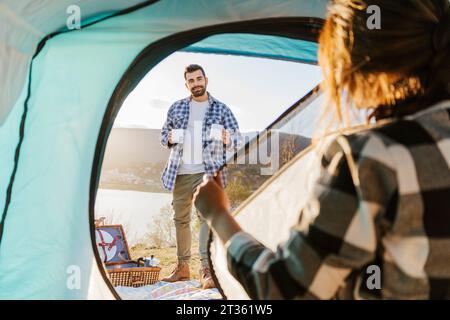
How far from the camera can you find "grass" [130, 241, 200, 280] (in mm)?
3581

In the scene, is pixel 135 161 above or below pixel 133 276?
above

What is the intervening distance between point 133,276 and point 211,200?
89.4 inches

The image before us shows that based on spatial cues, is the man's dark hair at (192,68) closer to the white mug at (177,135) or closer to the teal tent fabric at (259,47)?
the white mug at (177,135)

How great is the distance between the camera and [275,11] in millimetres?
1518

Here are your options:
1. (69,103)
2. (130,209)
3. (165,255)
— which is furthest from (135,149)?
(69,103)

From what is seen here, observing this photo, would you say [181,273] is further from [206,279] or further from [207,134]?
[207,134]

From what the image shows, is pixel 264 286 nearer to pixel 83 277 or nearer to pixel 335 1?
pixel 335 1

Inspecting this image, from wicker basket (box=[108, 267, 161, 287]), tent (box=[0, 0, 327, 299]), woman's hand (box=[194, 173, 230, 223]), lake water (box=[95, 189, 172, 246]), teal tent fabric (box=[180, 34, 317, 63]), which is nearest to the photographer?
woman's hand (box=[194, 173, 230, 223])

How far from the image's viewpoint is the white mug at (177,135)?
278 cm

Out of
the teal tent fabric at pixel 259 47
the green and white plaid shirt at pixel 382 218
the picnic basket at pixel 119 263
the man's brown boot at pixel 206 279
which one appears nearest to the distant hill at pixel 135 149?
the picnic basket at pixel 119 263

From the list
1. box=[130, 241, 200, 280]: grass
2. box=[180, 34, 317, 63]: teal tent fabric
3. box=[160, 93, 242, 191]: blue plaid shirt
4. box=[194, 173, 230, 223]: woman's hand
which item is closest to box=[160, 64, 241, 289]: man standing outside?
box=[160, 93, 242, 191]: blue plaid shirt

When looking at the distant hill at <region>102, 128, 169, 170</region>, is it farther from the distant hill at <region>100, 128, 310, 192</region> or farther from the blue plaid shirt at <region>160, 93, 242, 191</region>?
the blue plaid shirt at <region>160, 93, 242, 191</region>

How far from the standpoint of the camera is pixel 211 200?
70 centimetres
